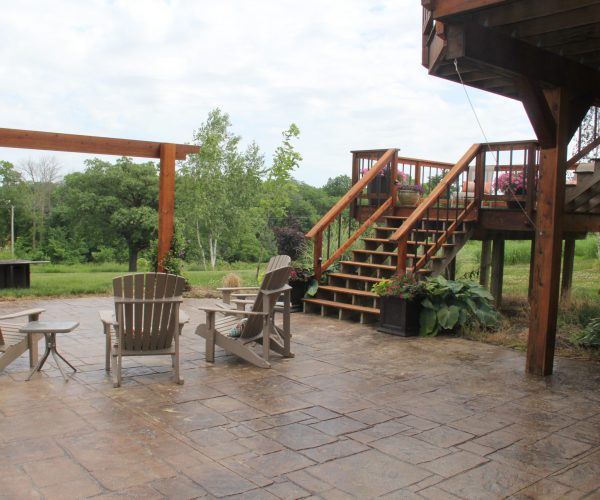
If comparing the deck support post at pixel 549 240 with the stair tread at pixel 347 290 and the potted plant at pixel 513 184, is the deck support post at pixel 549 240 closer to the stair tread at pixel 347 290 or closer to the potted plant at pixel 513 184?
the stair tread at pixel 347 290

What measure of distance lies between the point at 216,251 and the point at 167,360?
2212cm

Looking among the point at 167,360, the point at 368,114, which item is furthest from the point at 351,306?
the point at 368,114

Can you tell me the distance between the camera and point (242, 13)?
11.7m

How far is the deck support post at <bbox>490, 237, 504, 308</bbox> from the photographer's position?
8664mm

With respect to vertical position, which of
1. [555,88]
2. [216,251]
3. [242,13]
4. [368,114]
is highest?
[242,13]

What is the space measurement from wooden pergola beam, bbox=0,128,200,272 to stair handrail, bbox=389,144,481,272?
12.8 ft

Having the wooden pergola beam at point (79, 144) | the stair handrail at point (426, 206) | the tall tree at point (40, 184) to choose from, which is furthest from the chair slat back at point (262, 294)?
the tall tree at point (40, 184)

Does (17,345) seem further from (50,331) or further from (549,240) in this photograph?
(549,240)

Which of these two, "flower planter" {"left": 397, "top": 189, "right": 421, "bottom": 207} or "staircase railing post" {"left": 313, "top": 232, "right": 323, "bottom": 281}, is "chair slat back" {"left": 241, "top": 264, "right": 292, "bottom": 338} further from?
"flower planter" {"left": 397, "top": 189, "right": 421, "bottom": 207}

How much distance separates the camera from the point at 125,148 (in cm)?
886

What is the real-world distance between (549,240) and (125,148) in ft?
21.3

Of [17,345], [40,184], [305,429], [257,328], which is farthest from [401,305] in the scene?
[40,184]

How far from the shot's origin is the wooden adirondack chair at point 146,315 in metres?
4.34

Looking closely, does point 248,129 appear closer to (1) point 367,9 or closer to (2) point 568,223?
(1) point 367,9
